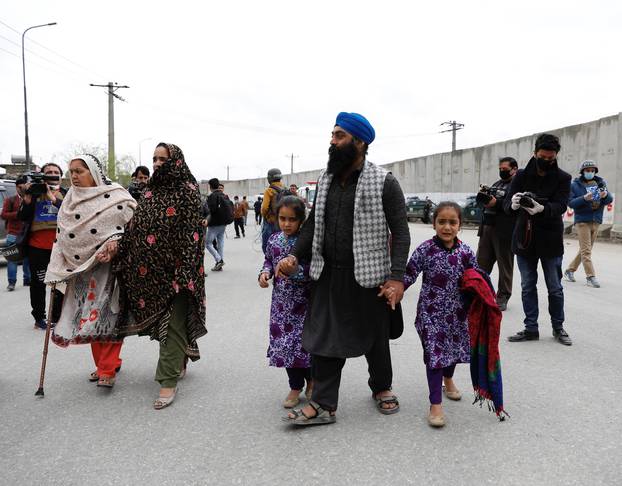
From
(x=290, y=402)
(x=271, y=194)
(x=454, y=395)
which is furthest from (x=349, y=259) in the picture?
(x=271, y=194)

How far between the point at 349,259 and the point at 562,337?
2.96 m

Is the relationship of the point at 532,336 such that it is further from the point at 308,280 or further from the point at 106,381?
the point at 106,381

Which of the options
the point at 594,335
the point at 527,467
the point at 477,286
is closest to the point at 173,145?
the point at 477,286

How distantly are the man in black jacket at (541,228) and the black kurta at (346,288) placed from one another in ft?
7.46

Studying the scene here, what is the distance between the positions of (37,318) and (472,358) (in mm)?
4650

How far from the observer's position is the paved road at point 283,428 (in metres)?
2.63

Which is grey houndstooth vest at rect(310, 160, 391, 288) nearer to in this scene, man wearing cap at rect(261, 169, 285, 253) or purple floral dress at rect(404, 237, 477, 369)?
purple floral dress at rect(404, 237, 477, 369)

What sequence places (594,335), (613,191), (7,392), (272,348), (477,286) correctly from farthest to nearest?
(613,191)
(594,335)
(7,392)
(272,348)
(477,286)

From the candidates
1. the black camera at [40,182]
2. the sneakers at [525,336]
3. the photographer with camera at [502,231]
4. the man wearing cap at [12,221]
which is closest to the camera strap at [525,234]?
the sneakers at [525,336]

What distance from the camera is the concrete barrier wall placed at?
19.0 metres

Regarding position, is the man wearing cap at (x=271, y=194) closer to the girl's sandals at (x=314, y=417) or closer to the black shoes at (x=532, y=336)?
the black shoes at (x=532, y=336)

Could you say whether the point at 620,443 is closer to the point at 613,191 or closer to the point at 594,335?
the point at 594,335

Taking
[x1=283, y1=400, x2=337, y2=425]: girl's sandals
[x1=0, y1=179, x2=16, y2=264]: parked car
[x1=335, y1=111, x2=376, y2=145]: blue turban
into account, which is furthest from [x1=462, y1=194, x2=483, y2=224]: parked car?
[x1=283, y1=400, x2=337, y2=425]: girl's sandals

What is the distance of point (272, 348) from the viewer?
11.3 feet
